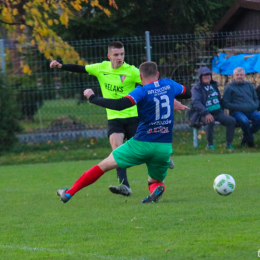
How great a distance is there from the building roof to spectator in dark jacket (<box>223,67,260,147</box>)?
4.27 m

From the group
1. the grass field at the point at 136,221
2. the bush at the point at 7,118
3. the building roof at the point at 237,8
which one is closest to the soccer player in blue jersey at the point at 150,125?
the grass field at the point at 136,221

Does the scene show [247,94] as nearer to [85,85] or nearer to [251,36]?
[251,36]

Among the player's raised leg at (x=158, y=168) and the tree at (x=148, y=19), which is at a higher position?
the tree at (x=148, y=19)

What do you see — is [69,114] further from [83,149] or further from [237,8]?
[237,8]

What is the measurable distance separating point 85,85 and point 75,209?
7784mm

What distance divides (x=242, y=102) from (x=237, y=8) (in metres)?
4.69

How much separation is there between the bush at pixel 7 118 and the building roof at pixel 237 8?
22.1ft

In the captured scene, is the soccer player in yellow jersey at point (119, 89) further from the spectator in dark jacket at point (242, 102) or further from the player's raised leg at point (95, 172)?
the spectator in dark jacket at point (242, 102)

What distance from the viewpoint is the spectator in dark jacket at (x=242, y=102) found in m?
12.8

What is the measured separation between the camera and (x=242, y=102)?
12805 millimetres

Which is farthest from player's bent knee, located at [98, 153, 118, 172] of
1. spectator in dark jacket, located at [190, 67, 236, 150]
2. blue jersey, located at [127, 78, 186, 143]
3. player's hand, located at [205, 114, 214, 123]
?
spectator in dark jacket, located at [190, 67, 236, 150]

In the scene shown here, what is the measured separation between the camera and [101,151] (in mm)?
13805

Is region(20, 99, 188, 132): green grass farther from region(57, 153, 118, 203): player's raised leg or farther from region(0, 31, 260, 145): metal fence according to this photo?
region(57, 153, 118, 203): player's raised leg

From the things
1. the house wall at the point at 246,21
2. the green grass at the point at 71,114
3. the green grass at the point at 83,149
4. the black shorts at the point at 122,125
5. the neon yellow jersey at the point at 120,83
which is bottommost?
the green grass at the point at 83,149
